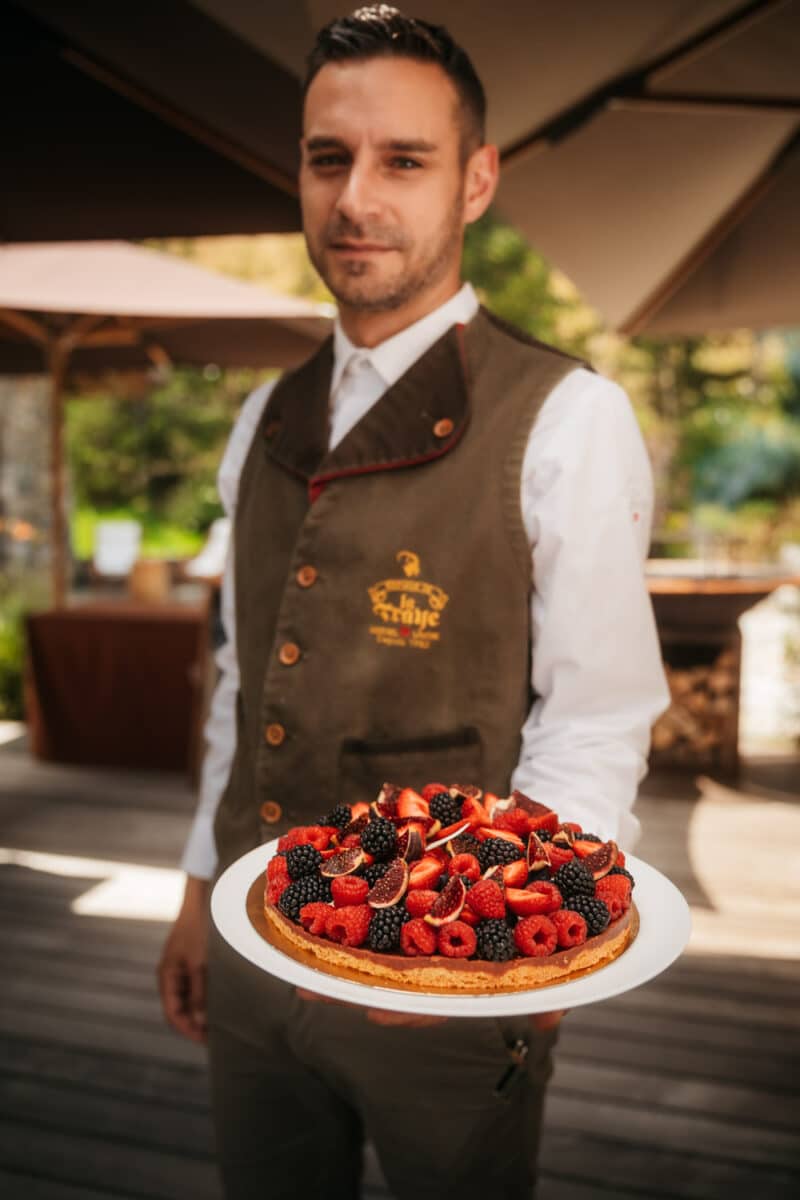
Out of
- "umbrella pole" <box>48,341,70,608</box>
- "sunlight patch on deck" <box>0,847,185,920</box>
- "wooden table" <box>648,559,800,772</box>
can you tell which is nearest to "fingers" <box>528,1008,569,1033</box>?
"sunlight patch on deck" <box>0,847,185,920</box>

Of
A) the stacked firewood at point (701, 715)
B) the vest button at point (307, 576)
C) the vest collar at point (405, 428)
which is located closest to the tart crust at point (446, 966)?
the vest button at point (307, 576)

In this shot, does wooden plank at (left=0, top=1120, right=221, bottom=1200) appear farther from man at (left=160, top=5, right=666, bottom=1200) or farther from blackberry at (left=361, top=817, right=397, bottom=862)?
blackberry at (left=361, top=817, right=397, bottom=862)

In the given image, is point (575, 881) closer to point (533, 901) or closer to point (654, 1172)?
point (533, 901)

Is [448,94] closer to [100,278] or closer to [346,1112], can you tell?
[346,1112]

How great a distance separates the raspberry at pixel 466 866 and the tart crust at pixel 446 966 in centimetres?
10

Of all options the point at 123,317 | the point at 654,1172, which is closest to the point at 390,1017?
the point at 654,1172

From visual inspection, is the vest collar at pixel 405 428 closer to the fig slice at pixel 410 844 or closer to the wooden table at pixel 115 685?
the fig slice at pixel 410 844

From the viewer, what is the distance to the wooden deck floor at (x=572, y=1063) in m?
2.46

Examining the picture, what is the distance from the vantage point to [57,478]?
6.59 metres

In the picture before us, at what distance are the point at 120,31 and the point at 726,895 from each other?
11.2 ft

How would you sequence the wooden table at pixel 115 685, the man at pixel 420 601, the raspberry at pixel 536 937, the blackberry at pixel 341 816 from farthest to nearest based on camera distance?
the wooden table at pixel 115 685 < the man at pixel 420 601 < the blackberry at pixel 341 816 < the raspberry at pixel 536 937

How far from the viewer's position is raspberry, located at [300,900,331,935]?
1077mm

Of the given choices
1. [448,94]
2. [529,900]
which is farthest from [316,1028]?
[448,94]

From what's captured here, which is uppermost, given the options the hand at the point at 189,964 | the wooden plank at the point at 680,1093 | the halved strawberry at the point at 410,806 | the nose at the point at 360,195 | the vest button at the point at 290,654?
the nose at the point at 360,195
